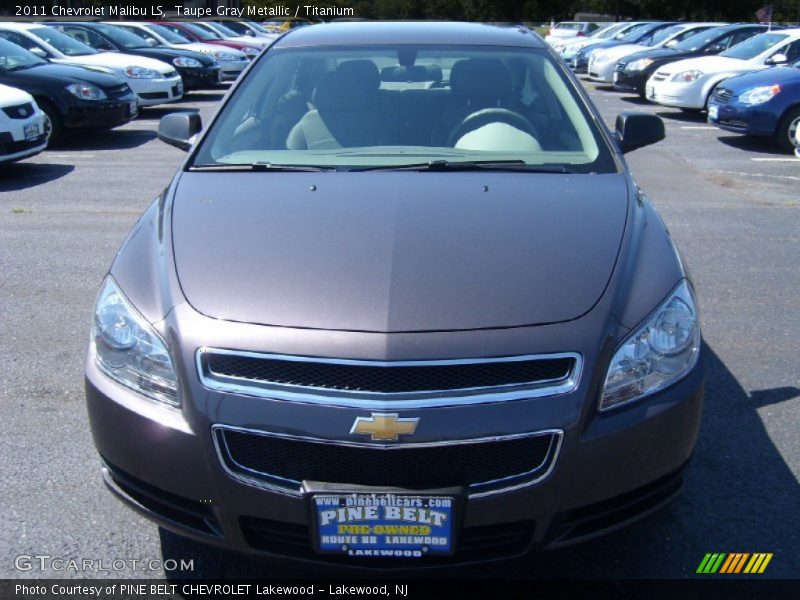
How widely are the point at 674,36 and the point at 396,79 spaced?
18.5m

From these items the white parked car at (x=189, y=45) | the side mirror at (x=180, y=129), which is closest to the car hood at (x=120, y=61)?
the white parked car at (x=189, y=45)

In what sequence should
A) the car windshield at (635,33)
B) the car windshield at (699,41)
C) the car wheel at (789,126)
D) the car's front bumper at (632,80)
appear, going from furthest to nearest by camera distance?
the car windshield at (635,33)
the car windshield at (699,41)
the car's front bumper at (632,80)
the car wheel at (789,126)

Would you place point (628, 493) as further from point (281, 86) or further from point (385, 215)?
point (281, 86)

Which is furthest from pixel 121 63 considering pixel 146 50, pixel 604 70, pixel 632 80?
pixel 604 70

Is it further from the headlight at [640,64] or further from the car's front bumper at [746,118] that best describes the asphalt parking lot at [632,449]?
the headlight at [640,64]

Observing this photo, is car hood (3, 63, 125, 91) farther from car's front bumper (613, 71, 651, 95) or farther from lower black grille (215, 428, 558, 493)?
lower black grille (215, 428, 558, 493)

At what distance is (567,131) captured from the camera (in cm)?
403

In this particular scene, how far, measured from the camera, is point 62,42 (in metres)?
15.4

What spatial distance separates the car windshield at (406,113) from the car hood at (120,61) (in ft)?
39.9

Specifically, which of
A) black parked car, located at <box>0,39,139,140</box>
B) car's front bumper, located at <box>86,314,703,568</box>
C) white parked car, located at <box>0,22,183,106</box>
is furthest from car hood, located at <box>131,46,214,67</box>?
car's front bumper, located at <box>86,314,703,568</box>

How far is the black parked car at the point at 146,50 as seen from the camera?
1775 centimetres

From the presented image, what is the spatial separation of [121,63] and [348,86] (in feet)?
42.1

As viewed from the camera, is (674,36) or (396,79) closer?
(396,79)

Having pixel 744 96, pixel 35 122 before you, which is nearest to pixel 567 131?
pixel 35 122
